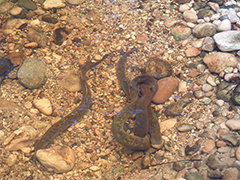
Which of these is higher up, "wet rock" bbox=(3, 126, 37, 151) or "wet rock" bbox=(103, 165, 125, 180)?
"wet rock" bbox=(3, 126, 37, 151)

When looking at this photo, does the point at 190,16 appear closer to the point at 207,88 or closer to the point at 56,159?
the point at 207,88

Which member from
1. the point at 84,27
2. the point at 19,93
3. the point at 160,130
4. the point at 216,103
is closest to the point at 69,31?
the point at 84,27

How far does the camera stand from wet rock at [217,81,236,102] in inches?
157

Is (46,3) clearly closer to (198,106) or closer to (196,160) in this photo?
(198,106)

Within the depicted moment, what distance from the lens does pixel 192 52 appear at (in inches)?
187

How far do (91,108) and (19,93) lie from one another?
150 centimetres

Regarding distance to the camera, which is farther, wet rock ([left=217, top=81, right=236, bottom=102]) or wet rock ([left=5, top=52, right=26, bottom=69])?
wet rock ([left=5, top=52, right=26, bottom=69])

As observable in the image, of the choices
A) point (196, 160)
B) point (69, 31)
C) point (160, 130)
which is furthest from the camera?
point (69, 31)

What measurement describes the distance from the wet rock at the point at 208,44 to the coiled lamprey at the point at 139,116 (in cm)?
138

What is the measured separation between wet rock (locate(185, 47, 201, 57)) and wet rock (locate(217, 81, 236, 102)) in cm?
89

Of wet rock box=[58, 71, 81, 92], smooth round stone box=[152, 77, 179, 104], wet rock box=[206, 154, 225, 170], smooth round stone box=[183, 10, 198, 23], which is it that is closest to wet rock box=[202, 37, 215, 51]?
smooth round stone box=[183, 10, 198, 23]

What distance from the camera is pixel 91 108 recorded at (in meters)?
4.23

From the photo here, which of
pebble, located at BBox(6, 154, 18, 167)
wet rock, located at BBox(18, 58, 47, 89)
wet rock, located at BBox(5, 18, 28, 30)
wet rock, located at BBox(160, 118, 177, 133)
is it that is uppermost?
wet rock, located at BBox(5, 18, 28, 30)

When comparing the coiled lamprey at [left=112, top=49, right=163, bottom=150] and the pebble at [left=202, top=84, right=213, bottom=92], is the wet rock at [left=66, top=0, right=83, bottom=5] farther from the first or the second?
the pebble at [left=202, top=84, right=213, bottom=92]
